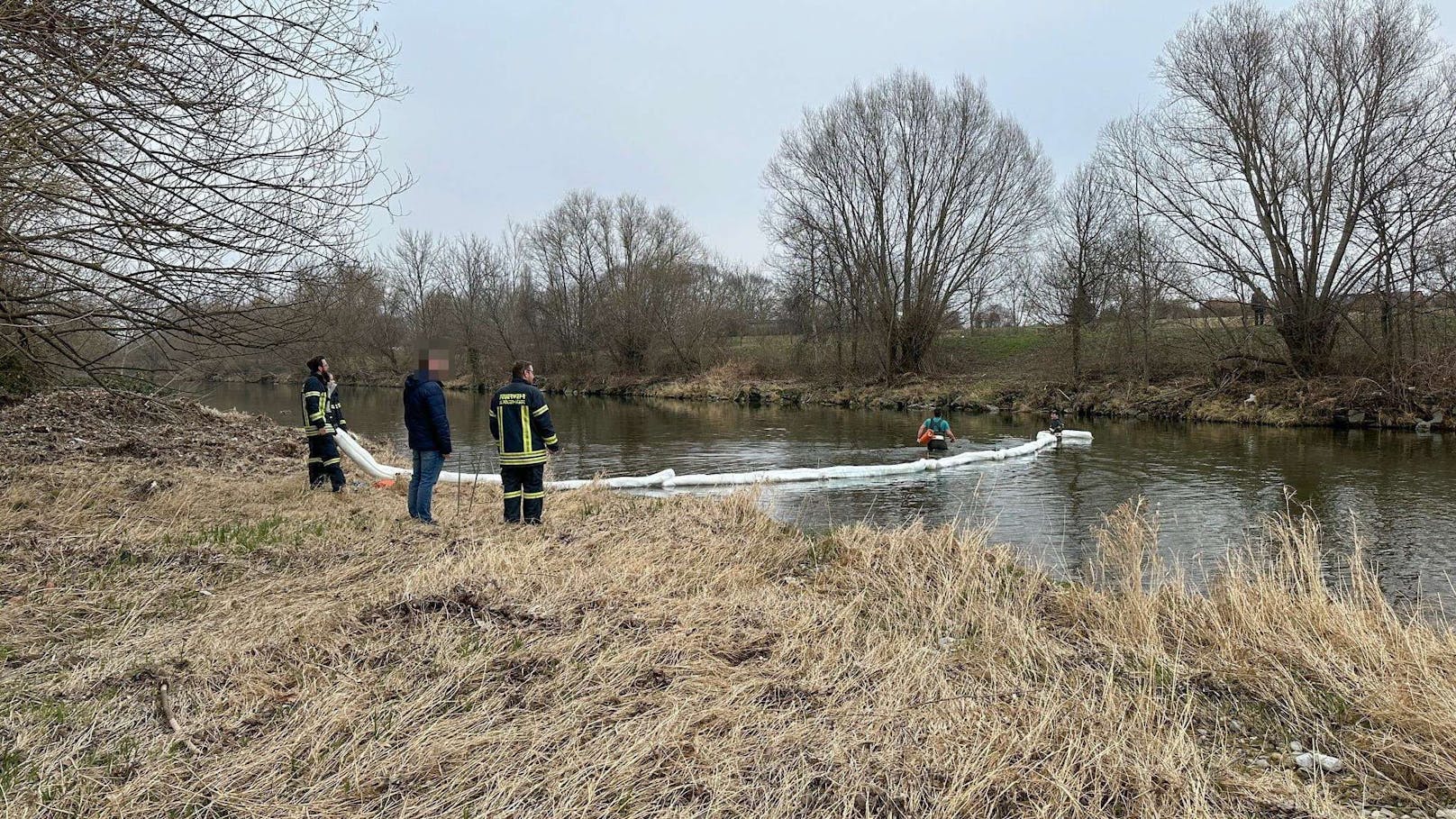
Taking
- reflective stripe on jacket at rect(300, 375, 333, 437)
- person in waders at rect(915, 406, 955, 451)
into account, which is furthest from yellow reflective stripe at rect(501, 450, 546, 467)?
person in waders at rect(915, 406, 955, 451)

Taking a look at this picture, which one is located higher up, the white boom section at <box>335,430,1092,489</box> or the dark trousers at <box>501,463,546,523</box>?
the dark trousers at <box>501,463,546,523</box>

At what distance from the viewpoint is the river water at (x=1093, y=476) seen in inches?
336

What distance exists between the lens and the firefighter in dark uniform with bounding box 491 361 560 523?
697 centimetres

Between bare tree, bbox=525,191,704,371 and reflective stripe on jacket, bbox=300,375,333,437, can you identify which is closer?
reflective stripe on jacket, bbox=300,375,333,437

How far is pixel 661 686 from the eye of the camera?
353 centimetres

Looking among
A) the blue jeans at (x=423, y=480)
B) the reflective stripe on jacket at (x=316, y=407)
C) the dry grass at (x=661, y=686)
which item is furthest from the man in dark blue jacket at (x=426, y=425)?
the reflective stripe on jacket at (x=316, y=407)

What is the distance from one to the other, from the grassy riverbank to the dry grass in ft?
0.05

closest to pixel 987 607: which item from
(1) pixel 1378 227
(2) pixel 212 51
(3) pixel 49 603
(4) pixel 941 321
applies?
(3) pixel 49 603

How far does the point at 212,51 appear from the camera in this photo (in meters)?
5.14

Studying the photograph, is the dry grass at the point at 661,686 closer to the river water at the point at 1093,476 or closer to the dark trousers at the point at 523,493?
the dark trousers at the point at 523,493

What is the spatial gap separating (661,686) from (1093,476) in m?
11.8

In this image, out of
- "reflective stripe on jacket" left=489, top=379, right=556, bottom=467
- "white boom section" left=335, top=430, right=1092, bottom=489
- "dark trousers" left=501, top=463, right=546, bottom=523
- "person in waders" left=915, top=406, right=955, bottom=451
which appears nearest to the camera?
"reflective stripe on jacket" left=489, top=379, right=556, bottom=467

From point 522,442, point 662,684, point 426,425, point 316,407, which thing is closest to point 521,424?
point 522,442

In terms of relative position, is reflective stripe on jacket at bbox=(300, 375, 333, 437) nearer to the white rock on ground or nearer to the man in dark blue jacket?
the man in dark blue jacket
